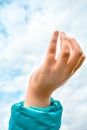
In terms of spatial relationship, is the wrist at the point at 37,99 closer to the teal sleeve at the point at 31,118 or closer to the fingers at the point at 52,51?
the teal sleeve at the point at 31,118

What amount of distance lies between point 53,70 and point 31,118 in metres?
0.29

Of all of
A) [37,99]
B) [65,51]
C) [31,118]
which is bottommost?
[31,118]

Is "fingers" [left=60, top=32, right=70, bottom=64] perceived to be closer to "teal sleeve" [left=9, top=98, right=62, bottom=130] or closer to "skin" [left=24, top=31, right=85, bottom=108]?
"skin" [left=24, top=31, right=85, bottom=108]

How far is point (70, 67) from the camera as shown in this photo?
94.8 inches

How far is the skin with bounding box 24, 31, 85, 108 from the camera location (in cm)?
236

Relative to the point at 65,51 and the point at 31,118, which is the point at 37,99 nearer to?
the point at 31,118

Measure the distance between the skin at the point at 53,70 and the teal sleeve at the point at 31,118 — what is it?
0.27 ft

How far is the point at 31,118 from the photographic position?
235cm

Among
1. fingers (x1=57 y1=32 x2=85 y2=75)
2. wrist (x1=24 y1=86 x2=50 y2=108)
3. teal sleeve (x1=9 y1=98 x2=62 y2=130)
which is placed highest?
fingers (x1=57 y1=32 x2=85 y2=75)

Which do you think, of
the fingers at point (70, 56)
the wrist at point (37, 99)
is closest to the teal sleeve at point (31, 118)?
the wrist at point (37, 99)

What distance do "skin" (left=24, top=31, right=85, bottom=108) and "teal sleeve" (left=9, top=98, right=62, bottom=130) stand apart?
0.27ft

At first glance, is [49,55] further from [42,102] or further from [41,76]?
[42,102]

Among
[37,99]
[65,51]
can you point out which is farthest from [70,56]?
[37,99]

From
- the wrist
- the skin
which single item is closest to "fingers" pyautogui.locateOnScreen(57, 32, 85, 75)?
the skin
